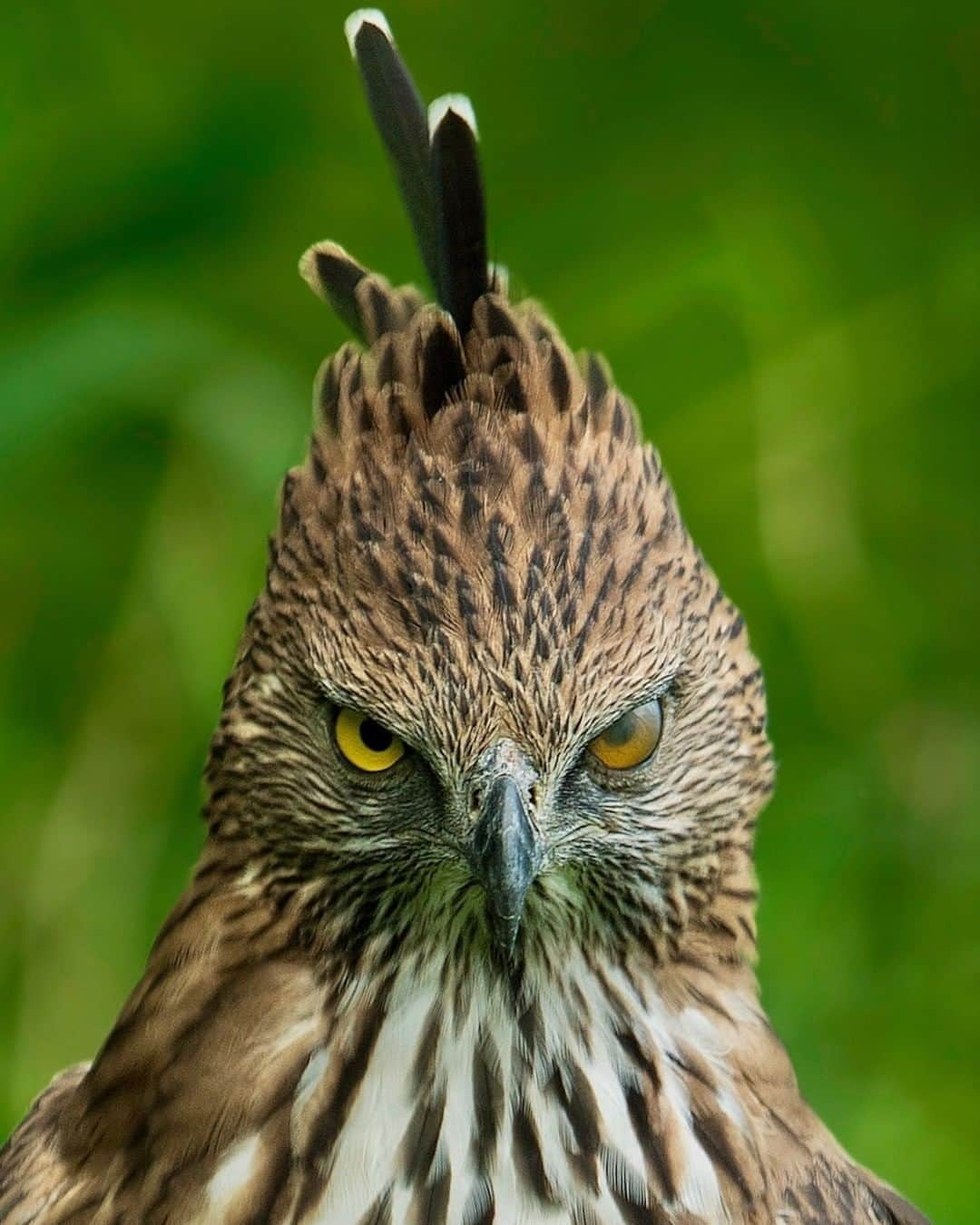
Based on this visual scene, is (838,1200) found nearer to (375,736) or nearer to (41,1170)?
(375,736)

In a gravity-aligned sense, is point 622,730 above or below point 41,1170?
above

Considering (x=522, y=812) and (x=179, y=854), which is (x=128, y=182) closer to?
(x=179, y=854)

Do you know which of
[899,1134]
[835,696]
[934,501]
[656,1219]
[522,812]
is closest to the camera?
[522,812]

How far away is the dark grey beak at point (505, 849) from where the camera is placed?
290 centimetres

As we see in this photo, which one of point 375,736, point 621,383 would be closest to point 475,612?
point 375,736

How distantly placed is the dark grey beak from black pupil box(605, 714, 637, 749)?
194 mm

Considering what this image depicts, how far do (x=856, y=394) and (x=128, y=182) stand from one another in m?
1.65

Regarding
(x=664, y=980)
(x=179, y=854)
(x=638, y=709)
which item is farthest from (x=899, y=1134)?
(x=638, y=709)

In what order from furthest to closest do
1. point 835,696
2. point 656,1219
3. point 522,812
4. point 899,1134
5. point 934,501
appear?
point 934,501
point 835,696
point 899,1134
point 656,1219
point 522,812

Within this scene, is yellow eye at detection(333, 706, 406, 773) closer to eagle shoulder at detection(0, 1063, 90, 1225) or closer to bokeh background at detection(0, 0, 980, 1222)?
eagle shoulder at detection(0, 1063, 90, 1225)

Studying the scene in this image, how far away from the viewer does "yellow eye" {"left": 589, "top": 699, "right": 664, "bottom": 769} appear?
3082mm

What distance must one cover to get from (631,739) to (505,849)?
0.93 feet

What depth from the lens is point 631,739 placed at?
10.2 ft

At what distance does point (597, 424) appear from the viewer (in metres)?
3.25
